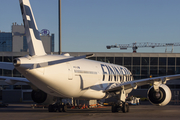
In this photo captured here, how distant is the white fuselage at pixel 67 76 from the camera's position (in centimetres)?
1705

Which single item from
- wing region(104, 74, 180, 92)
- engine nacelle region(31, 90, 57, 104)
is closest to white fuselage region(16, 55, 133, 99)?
wing region(104, 74, 180, 92)

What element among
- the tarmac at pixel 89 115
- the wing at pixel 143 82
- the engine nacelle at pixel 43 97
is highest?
the wing at pixel 143 82

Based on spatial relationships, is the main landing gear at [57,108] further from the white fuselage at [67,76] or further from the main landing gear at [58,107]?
the white fuselage at [67,76]

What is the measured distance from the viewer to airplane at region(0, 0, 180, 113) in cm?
1712

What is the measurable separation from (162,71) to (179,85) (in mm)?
4089

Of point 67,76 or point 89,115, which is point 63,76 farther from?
point 89,115

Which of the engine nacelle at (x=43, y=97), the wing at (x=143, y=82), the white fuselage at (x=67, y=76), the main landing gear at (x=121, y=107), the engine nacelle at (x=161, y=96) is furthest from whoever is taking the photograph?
the engine nacelle at (x=43, y=97)

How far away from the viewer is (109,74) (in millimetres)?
26562

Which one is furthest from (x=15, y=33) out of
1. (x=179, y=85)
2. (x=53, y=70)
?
(x=53, y=70)

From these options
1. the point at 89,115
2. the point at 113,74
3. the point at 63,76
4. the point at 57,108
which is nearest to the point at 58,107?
the point at 57,108

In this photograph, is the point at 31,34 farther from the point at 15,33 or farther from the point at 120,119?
the point at 15,33

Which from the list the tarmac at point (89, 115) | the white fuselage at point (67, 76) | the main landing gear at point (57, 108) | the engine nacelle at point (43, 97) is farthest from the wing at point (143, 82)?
the engine nacelle at point (43, 97)

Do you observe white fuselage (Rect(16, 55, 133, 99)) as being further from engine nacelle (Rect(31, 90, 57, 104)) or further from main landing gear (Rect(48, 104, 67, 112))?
engine nacelle (Rect(31, 90, 57, 104))

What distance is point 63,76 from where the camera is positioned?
18.8 metres
